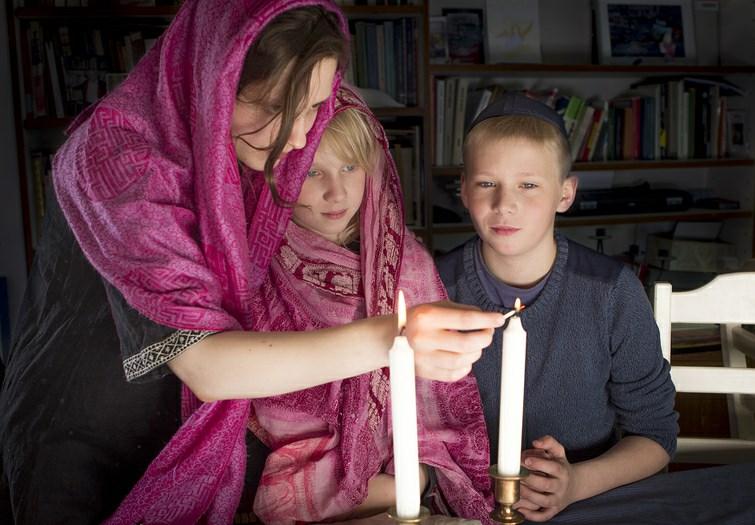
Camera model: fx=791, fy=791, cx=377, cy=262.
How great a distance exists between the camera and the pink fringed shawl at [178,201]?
0.86 meters

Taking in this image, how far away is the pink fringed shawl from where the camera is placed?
34.0 inches

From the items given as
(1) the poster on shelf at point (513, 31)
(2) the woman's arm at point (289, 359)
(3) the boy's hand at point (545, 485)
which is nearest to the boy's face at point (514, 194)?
(3) the boy's hand at point (545, 485)

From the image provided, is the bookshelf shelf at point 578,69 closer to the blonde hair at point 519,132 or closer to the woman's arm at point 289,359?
the blonde hair at point 519,132

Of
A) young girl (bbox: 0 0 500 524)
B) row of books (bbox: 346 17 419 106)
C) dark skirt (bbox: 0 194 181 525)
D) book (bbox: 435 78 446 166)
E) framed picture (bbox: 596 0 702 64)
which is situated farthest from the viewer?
framed picture (bbox: 596 0 702 64)

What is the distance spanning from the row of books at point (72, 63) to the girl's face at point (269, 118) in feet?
6.29

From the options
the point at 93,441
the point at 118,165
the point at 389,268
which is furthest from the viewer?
the point at 389,268

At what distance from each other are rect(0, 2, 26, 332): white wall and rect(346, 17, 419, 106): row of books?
1.19 m

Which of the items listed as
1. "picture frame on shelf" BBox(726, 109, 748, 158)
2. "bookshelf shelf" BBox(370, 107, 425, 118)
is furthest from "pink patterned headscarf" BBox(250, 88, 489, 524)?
"picture frame on shelf" BBox(726, 109, 748, 158)

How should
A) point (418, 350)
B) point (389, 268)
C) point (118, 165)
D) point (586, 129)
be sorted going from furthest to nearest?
point (586, 129) < point (389, 268) < point (118, 165) < point (418, 350)

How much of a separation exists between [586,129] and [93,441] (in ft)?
8.35

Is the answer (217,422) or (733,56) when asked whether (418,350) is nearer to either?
(217,422)

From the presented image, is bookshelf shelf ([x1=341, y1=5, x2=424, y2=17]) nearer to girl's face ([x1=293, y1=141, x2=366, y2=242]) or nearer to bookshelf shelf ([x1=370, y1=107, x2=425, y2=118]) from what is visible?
bookshelf shelf ([x1=370, y1=107, x2=425, y2=118])

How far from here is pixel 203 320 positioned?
85 centimetres

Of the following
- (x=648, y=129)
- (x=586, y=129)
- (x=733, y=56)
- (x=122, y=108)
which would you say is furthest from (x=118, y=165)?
(x=733, y=56)
